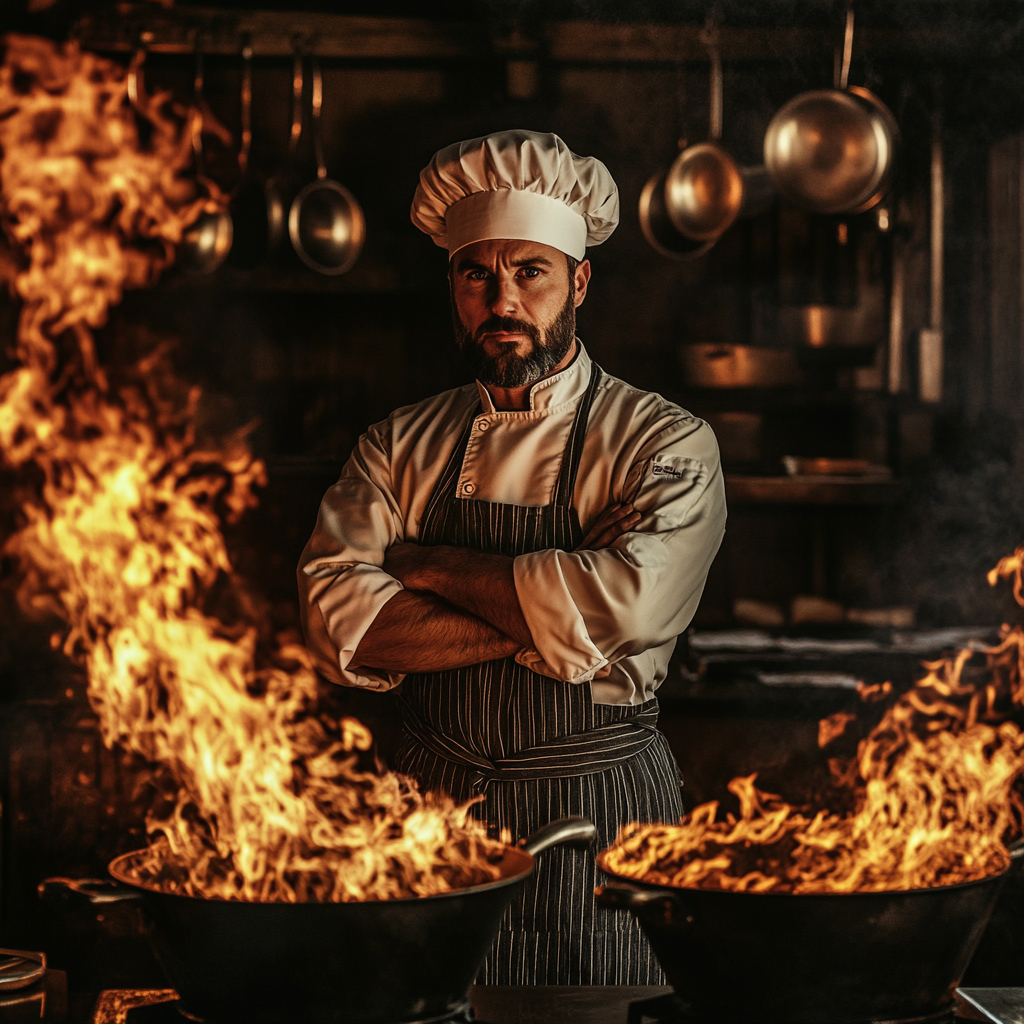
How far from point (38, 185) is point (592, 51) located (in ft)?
5.90

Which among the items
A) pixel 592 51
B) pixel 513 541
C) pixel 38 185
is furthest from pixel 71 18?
pixel 513 541

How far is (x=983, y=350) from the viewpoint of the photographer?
3.89 m

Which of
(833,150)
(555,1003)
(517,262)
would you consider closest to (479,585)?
(517,262)

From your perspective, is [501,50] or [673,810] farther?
[501,50]

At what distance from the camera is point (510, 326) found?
2.21 meters

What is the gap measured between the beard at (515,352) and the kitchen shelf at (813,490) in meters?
1.45

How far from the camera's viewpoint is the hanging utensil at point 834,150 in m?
3.48

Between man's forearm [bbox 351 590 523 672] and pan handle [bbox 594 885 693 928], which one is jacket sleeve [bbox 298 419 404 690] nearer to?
man's forearm [bbox 351 590 523 672]

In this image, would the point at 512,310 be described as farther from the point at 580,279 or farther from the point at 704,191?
the point at 704,191

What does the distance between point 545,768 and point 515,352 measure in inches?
29.8

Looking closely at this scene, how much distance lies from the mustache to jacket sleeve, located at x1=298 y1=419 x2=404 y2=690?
1.09ft

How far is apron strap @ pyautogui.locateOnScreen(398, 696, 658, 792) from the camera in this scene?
80.6 inches

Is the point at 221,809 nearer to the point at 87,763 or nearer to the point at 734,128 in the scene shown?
the point at 87,763

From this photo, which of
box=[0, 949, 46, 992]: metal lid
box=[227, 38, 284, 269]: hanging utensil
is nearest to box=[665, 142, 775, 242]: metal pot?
box=[227, 38, 284, 269]: hanging utensil
